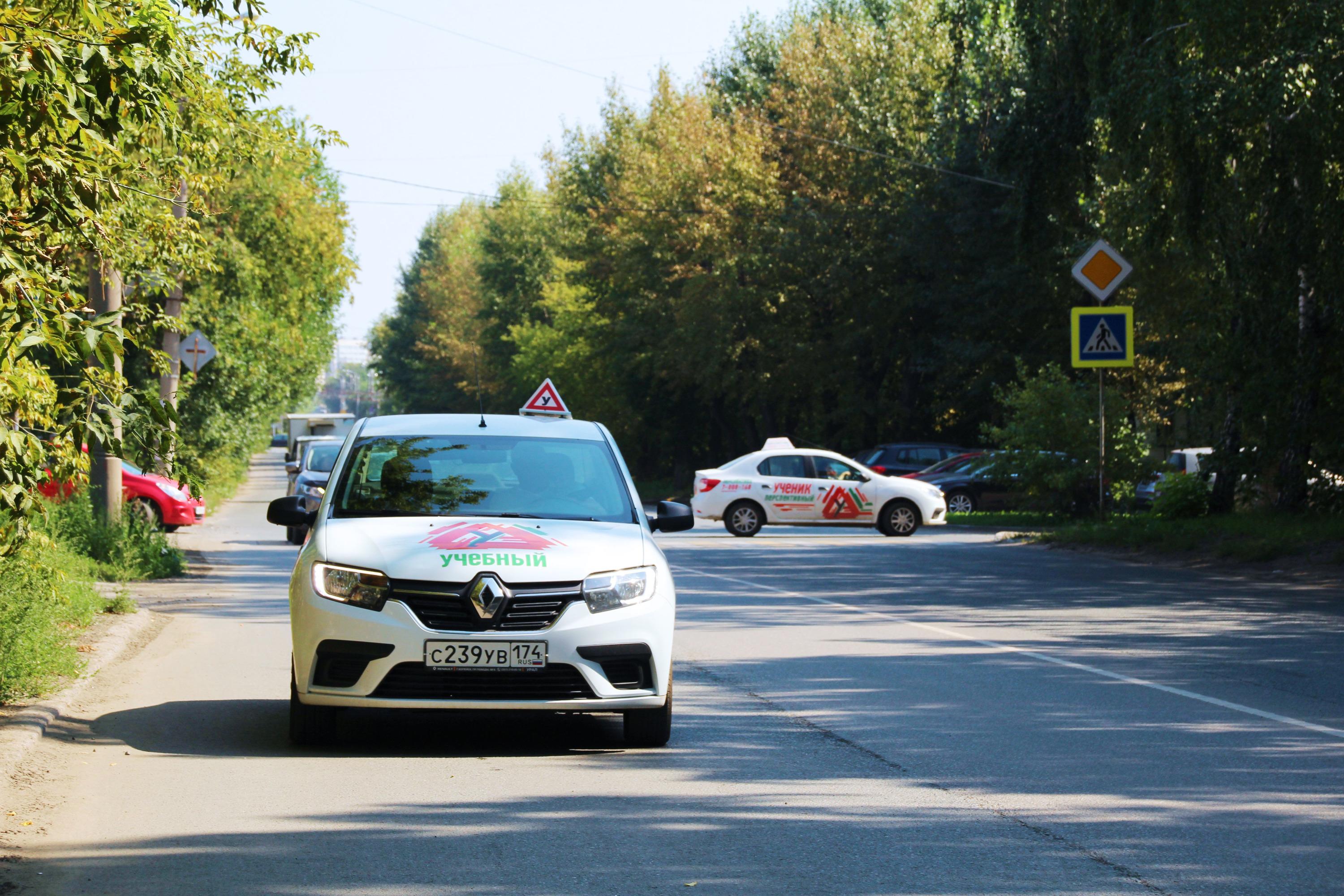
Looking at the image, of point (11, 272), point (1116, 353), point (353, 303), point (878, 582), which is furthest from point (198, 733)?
point (353, 303)

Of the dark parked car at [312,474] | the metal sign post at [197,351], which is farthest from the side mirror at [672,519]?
the metal sign post at [197,351]

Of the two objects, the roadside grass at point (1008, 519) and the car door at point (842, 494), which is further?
the roadside grass at point (1008, 519)

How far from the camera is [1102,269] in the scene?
2375 centimetres

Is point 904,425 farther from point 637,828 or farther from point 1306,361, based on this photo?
point 637,828

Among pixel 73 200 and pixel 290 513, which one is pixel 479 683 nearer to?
pixel 290 513

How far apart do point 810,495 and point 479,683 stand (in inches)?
863

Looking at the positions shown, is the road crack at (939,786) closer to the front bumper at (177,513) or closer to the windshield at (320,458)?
the front bumper at (177,513)

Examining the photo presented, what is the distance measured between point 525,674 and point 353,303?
30373mm

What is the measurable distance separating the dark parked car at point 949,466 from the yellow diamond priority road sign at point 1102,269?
1368cm

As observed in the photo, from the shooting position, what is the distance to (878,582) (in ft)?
60.0

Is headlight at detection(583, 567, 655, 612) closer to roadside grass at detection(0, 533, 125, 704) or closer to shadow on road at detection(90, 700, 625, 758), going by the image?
shadow on road at detection(90, 700, 625, 758)

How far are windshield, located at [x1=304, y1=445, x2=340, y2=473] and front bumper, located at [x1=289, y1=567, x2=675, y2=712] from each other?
21022 mm

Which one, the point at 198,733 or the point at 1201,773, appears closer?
the point at 1201,773

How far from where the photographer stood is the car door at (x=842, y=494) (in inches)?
1137
